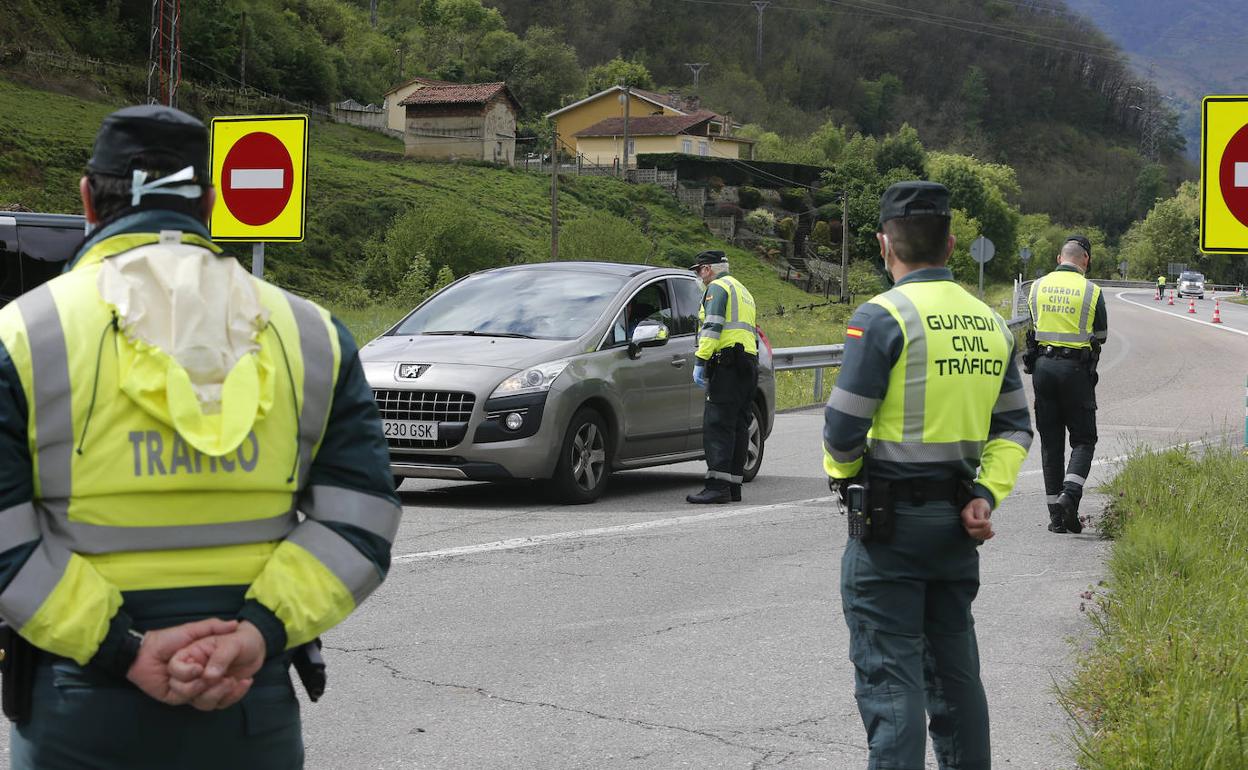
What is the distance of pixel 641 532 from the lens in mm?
9883

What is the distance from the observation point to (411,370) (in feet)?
34.9

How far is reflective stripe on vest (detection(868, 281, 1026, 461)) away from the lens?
429 centimetres

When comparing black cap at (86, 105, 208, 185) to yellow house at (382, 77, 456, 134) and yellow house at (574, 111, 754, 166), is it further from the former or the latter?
yellow house at (574, 111, 754, 166)

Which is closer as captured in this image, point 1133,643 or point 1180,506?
point 1133,643

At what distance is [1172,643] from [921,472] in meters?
1.81

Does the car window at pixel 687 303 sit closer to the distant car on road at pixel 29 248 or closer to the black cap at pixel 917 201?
the distant car on road at pixel 29 248

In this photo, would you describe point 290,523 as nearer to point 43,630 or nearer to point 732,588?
point 43,630

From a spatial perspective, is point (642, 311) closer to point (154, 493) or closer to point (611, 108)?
point (154, 493)

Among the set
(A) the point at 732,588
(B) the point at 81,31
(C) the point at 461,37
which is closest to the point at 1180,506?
(A) the point at 732,588

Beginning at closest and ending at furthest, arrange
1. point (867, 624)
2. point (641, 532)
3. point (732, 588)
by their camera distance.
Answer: point (867, 624)
point (732, 588)
point (641, 532)

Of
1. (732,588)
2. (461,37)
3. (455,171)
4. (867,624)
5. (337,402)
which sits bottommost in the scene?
(732,588)

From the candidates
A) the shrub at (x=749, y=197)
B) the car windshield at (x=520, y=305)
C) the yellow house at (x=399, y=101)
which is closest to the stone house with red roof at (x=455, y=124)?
the yellow house at (x=399, y=101)

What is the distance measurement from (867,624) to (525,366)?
22.1ft

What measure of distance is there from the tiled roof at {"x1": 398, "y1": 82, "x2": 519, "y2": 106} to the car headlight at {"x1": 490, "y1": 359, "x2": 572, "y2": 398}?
91418mm
